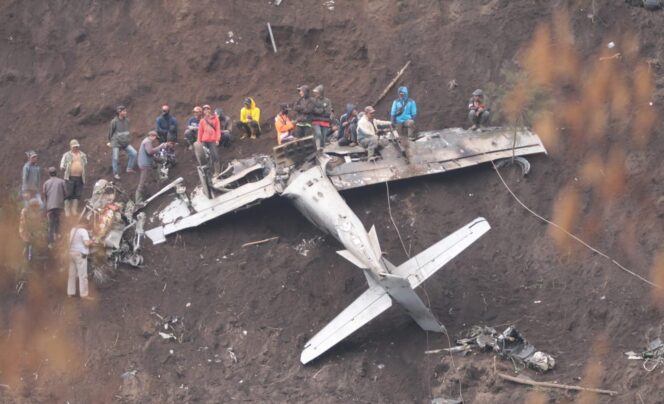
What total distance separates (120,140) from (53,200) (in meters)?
2.50

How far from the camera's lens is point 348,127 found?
79.4 ft

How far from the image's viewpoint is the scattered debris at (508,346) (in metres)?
18.8

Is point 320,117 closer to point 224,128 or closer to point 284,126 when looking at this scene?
point 284,126

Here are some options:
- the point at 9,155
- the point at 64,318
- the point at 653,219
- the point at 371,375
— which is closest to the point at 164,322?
the point at 64,318

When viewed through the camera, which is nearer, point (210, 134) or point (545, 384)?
point (545, 384)

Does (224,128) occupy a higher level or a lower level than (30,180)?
lower

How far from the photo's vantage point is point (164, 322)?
21.5 metres

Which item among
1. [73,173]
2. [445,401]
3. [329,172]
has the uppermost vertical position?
[73,173]

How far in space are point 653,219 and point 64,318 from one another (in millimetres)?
11373

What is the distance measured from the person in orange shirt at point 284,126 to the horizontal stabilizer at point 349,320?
17.7 ft

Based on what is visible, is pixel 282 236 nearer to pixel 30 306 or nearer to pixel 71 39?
pixel 30 306

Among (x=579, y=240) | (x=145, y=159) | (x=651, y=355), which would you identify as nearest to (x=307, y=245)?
(x=145, y=159)

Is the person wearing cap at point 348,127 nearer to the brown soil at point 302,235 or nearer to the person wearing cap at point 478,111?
the brown soil at point 302,235

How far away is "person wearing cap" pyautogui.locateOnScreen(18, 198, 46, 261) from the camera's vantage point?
2288 cm
